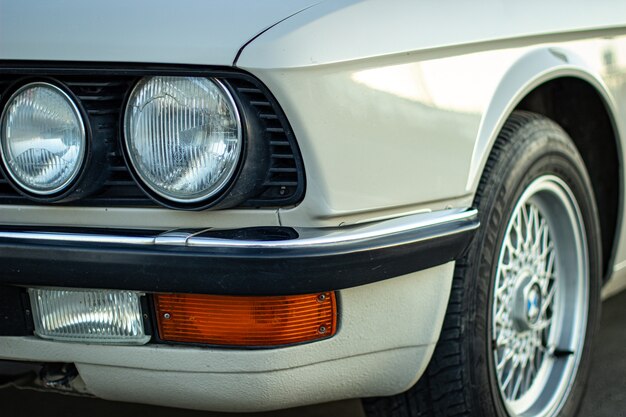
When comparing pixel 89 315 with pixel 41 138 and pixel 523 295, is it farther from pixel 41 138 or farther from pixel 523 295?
pixel 523 295

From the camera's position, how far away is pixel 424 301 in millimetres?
2031

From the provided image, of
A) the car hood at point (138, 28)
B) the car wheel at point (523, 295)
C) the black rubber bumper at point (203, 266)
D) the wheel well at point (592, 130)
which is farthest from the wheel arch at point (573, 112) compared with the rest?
the car hood at point (138, 28)

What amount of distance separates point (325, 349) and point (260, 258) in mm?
297

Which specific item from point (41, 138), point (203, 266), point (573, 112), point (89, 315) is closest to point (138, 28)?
point (41, 138)

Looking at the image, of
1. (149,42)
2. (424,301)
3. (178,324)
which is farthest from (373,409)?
(149,42)

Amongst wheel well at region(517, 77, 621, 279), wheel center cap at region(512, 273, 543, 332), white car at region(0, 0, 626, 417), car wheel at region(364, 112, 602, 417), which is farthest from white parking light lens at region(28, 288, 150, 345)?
wheel well at region(517, 77, 621, 279)

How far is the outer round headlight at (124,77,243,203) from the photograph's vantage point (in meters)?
1.80

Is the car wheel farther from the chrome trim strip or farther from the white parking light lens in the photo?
the white parking light lens

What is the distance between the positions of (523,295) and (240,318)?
945mm

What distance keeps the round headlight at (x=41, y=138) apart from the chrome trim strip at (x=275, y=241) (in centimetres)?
11

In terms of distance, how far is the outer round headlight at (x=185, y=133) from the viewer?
1805 millimetres

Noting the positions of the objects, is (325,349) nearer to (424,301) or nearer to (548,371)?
(424,301)

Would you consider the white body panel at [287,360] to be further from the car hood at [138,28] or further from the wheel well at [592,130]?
the wheel well at [592,130]

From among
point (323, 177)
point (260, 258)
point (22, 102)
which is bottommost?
point (260, 258)
